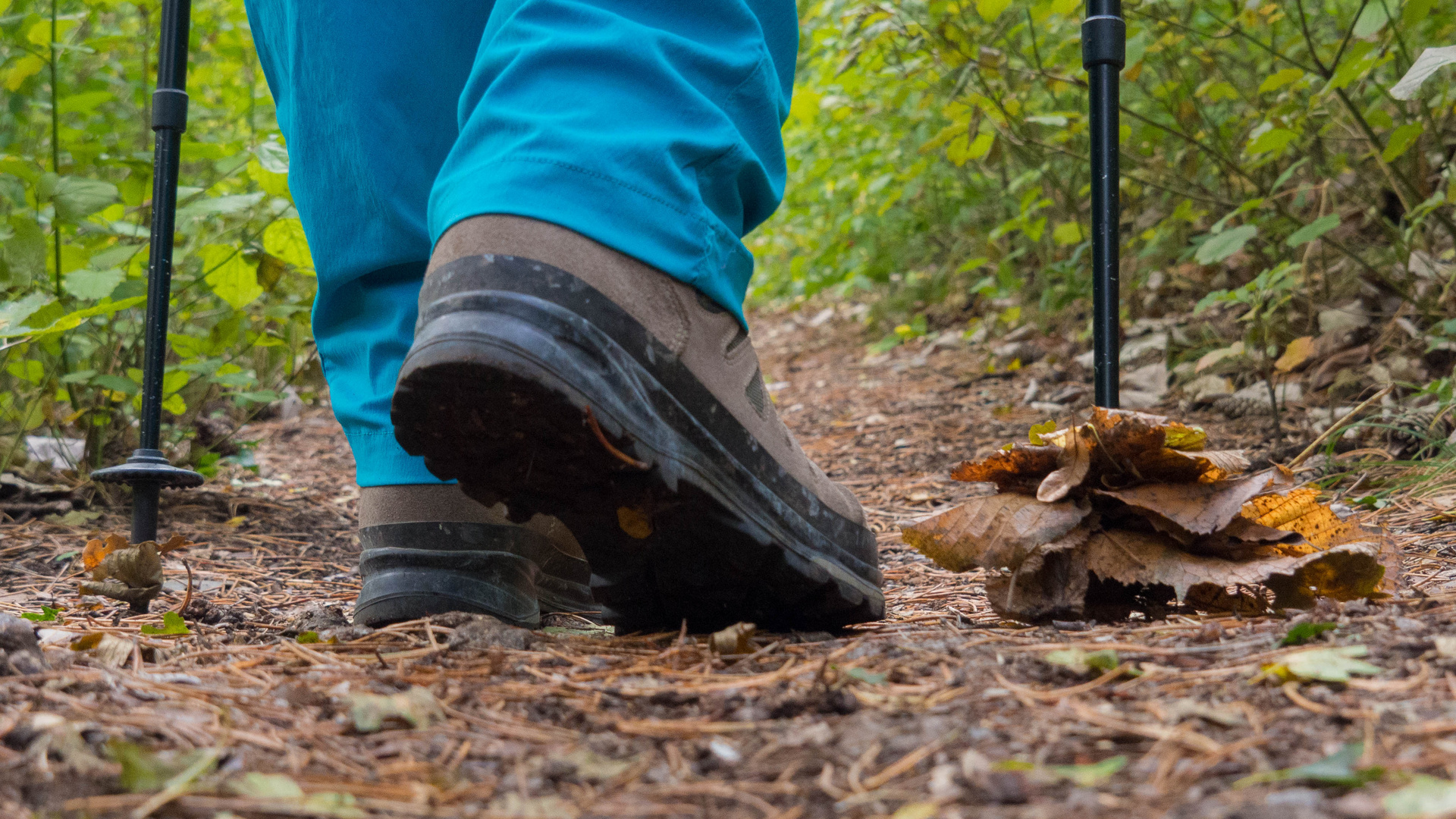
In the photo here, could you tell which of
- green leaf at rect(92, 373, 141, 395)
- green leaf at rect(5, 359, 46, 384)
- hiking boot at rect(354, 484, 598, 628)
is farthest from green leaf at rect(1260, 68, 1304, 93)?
green leaf at rect(5, 359, 46, 384)

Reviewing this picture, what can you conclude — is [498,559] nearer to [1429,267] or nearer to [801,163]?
[1429,267]

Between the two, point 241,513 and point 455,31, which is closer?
point 455,31

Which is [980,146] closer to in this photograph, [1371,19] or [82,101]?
[1371,19]

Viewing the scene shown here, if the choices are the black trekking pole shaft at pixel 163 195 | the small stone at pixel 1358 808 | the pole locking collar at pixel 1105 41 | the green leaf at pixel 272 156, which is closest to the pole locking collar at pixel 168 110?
the black trekking pole shaft at pixel 163 195

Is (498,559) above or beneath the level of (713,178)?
beneath

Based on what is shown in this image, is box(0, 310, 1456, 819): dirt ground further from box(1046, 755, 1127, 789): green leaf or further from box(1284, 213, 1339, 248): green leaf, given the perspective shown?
box(1284, 213, 1339, 248): green leaf

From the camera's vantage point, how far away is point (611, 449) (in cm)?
85

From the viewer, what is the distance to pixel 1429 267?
7.52 feet

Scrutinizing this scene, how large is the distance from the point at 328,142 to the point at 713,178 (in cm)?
48

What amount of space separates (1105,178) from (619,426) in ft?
2.75

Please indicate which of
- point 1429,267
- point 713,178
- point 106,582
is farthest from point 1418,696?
point 1429,267

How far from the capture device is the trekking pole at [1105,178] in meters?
1.31

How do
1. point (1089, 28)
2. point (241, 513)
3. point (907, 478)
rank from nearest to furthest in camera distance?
point (1089, 28) → point (241, 513) → point (907, 478)

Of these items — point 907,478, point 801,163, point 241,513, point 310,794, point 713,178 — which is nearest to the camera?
point 310,794
